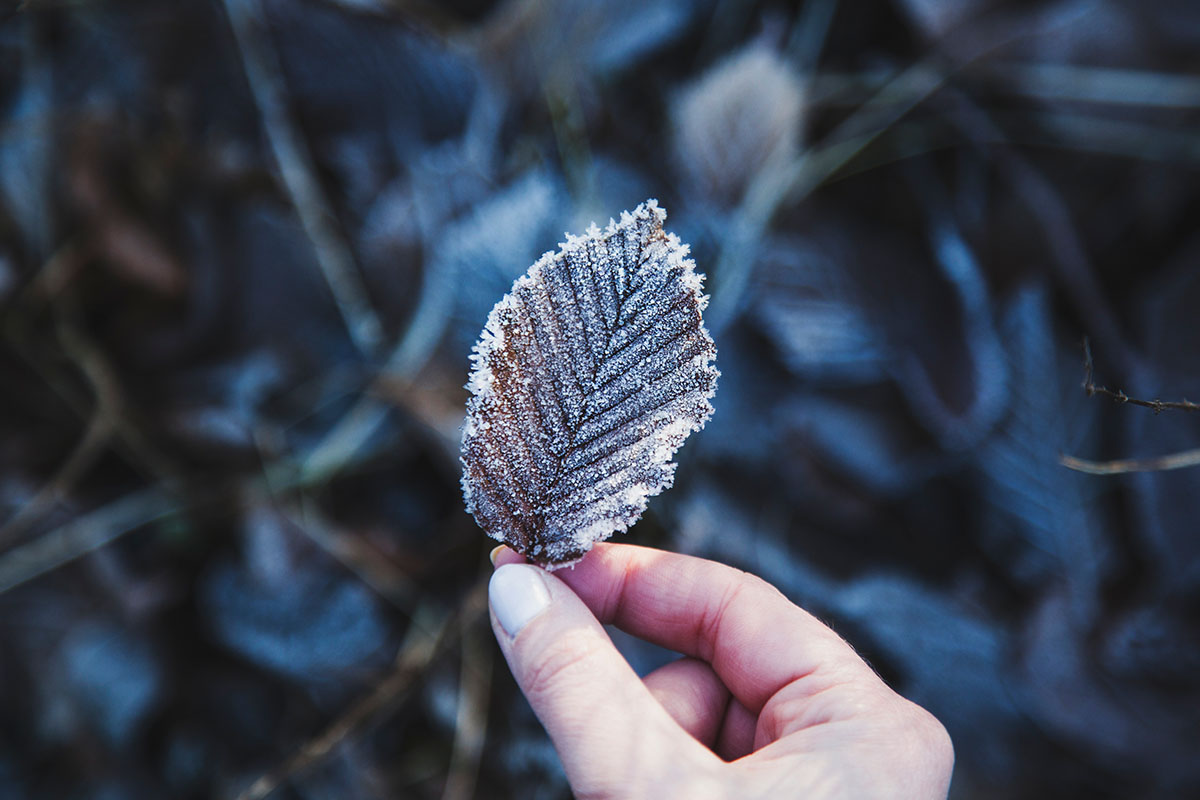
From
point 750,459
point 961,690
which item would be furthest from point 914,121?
point 961,690

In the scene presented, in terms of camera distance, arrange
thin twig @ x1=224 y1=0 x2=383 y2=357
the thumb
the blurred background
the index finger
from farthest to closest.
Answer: thin twig @ x1=224 y1=0 x2=383 y2=357 < the blurred background < the index finger < the thumb

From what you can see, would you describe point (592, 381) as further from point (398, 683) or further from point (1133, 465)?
point (398, 683)

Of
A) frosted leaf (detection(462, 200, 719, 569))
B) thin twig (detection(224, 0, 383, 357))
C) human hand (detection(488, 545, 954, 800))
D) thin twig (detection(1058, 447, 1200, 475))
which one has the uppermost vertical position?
thin twig (detection(224, 0, 383, 357))

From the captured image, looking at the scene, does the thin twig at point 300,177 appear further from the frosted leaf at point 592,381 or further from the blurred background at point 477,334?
the frosted leaf at point 592,381

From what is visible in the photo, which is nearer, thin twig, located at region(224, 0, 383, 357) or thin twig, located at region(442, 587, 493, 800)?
thin twig, located at region(442, 587, 493, 800)

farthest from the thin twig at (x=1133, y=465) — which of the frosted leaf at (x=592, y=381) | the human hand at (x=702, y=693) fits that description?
the frosted leaf at (x=592, y=381)

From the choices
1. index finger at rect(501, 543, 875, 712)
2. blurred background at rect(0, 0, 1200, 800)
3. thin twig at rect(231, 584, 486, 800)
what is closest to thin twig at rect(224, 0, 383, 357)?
blurred background at rect(0, 0, 1200, 800)

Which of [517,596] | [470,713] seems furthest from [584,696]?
[470,713]

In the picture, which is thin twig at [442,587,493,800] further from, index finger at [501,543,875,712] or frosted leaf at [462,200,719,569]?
frosted leaf at [462,200,719,569]
